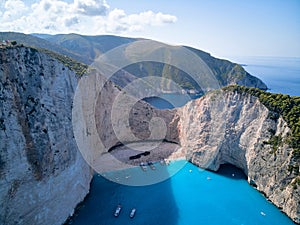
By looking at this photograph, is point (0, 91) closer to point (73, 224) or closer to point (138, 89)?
point (73, 224)

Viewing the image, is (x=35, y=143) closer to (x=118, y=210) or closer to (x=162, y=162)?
(x=118, y=210)

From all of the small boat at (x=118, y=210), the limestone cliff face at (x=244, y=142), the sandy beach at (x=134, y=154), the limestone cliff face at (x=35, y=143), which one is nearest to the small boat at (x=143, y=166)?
the sandy beach at (x=134, y=154)

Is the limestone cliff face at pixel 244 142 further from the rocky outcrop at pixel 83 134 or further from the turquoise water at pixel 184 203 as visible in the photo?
the turquoise water at pixel 184 203

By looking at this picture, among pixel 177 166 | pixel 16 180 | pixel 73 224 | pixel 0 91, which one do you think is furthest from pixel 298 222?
pixel 0 91

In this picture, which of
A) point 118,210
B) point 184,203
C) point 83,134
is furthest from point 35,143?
point 184,203

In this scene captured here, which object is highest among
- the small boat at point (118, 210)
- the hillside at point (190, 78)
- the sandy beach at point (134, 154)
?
the hillside at point (190, 78)

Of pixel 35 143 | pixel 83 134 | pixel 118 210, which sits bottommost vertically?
pixel 118 210
